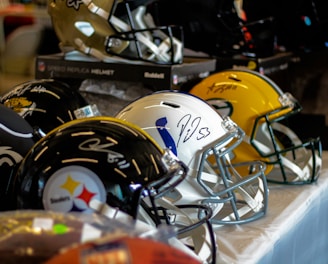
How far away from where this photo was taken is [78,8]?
→ 56.4 inches

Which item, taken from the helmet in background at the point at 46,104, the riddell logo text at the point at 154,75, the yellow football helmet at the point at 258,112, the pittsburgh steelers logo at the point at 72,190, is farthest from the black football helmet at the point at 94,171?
the riddell logo text at the point at 154,75

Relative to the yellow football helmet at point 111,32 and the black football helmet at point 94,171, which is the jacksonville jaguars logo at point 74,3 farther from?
the black football helmet at point 94,171

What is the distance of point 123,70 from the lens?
1460 millimetres

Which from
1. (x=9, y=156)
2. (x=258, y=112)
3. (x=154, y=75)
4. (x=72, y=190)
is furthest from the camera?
(x=154, y=75)

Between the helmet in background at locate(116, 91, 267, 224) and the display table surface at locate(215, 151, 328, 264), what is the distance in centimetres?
3

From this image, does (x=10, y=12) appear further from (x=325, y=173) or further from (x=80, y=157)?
(x=80, y=157)

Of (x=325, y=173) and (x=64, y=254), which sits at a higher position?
(x=64, y=254)

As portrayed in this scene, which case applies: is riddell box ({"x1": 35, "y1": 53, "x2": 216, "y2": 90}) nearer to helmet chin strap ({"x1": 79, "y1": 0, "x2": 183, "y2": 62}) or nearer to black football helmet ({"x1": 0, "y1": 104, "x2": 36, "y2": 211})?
helmet chin strap ({"x1": 79, "y1": 0, "x2": 183, "y2": 62})

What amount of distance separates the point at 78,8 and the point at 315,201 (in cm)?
65

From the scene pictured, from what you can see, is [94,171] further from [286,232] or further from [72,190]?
[286,232]

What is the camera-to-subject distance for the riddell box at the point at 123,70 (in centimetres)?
142

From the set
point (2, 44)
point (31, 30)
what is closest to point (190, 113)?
point (31, 30)

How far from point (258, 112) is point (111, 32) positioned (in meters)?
0.41

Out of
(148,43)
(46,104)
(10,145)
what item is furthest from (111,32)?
(10,145)
